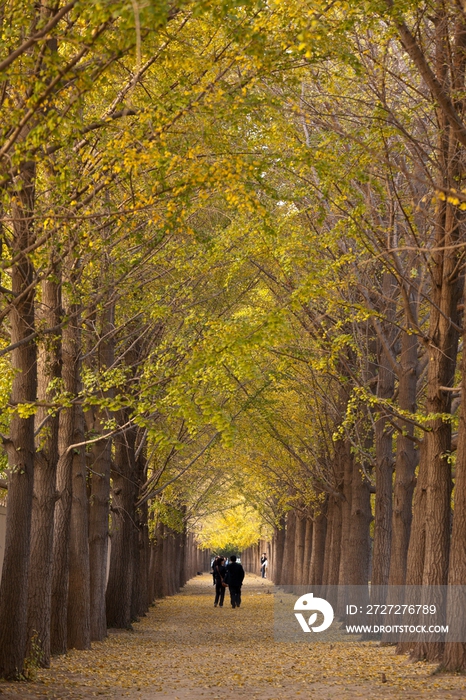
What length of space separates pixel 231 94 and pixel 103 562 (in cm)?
1254

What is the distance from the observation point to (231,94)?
9.30 m

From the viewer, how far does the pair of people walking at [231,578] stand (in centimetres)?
3164

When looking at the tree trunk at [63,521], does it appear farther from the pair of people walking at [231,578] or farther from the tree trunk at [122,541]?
the pair of people walking at [231,578]

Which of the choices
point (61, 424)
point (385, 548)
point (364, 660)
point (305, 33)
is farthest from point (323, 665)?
point (305, 33)

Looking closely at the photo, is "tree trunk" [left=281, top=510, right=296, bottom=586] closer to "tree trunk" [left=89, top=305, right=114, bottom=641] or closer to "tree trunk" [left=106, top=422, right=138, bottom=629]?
"tree trunk" [left=106, top=422, right=138, bottom=629]

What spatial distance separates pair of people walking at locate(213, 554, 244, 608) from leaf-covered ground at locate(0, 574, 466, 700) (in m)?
9.99

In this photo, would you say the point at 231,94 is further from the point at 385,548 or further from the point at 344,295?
the point at 385,548

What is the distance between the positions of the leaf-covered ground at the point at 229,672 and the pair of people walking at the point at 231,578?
9.99m

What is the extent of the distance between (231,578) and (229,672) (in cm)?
1818

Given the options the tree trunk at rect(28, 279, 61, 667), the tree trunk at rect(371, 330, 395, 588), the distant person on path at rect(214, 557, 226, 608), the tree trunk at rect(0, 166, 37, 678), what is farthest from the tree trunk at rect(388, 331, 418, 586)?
the distant person on path at rect(214, 557, 226, 608)

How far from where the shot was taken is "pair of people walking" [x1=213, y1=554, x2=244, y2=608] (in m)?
31.6

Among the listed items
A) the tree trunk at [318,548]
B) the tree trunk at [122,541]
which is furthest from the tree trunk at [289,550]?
the tree trunk at [122,541]

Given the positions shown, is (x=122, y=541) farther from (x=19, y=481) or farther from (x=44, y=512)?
(x=19, y=481)

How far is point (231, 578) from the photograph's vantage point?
1246 inches
